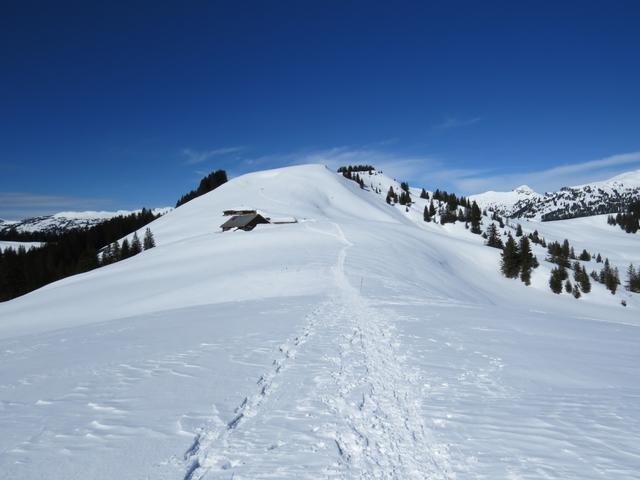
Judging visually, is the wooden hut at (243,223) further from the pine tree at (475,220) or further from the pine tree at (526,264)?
the pine tree at (475,220)

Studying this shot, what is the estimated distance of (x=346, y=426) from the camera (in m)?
5.95

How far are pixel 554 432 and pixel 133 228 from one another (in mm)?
127740

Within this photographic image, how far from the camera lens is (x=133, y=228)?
116375mm

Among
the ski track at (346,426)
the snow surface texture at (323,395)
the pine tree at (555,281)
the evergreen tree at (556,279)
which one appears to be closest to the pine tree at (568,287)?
the evergreen tree at (556,279)

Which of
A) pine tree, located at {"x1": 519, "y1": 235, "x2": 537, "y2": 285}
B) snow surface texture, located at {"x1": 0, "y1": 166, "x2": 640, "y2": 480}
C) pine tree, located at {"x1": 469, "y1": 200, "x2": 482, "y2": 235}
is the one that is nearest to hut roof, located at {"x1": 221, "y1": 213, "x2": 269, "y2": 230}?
pine tree, located at {"x1": 519, "y1": 235, "x2": 537, "y2": 285}

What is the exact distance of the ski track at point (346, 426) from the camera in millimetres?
4734

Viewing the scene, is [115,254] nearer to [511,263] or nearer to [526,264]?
[511,263]

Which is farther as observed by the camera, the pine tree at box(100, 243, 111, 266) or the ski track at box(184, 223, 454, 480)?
the pine tree at box(100, 243, 111, 266)

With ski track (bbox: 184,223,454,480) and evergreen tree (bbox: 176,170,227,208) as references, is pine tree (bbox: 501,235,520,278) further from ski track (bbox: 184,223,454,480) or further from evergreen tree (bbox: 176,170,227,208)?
evergreen tree (bbox: 176,170,227,208)

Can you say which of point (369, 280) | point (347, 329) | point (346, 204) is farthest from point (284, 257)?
point (346, 204)

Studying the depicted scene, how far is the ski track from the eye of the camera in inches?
186

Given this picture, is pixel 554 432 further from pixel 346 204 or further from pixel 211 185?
pixel 211 185

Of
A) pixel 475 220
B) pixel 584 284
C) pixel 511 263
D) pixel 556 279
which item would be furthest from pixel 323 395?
pixel 475 220

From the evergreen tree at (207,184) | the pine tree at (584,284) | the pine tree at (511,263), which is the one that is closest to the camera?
the pine tree at (584,284)
